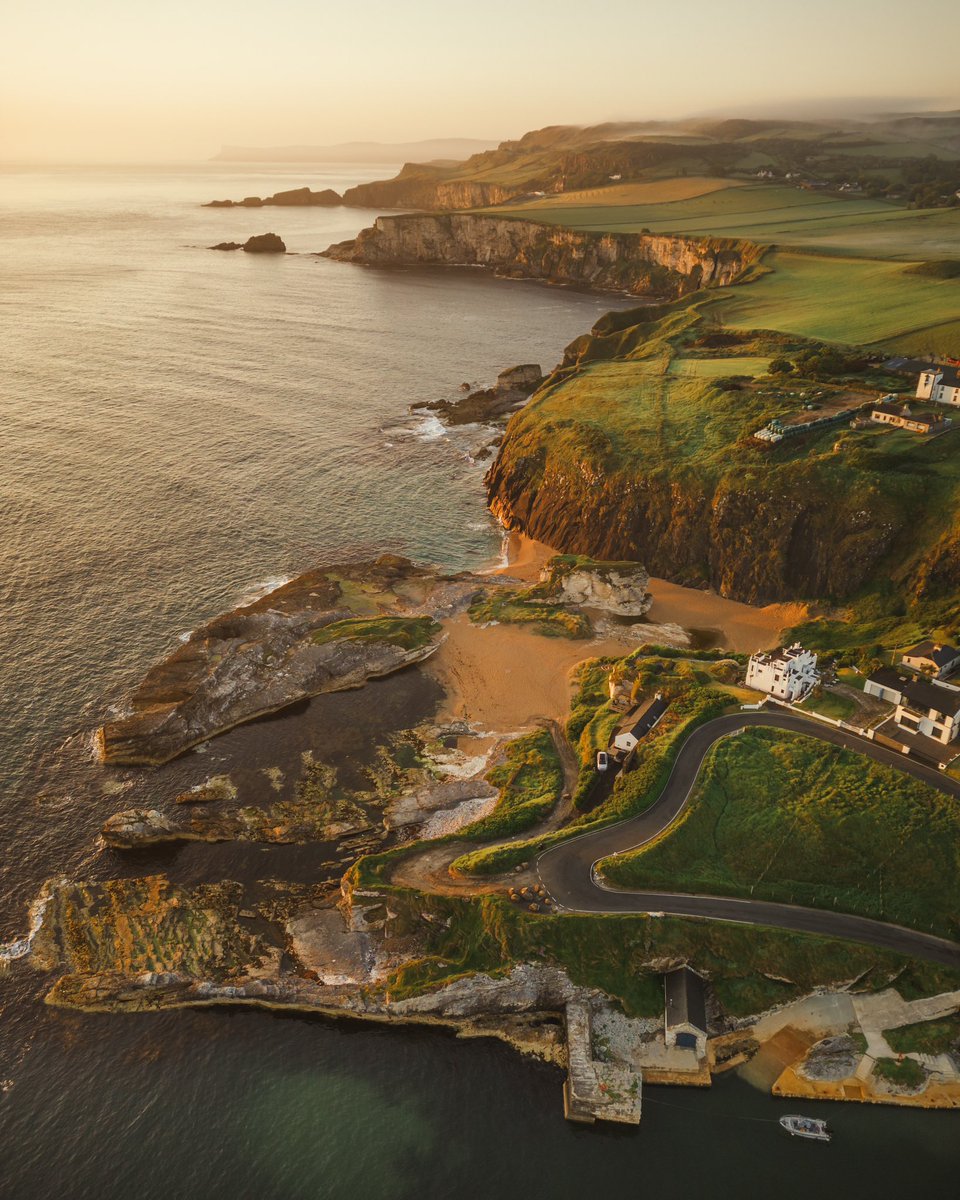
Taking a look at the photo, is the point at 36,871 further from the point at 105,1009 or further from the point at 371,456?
the point at 371,456

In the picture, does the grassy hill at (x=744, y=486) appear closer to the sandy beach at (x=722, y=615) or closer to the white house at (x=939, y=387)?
the sandy beach at (x=722, y=615)

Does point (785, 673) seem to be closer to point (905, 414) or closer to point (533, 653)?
point (533, 653)

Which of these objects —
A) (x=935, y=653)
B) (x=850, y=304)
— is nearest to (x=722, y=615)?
(x=935, y=653)

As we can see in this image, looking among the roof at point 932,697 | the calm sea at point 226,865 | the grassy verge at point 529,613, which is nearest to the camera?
the calm sea at point 226,865

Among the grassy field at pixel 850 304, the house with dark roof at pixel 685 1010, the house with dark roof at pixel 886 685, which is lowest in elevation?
the house with dark roof at pixel 685 1010

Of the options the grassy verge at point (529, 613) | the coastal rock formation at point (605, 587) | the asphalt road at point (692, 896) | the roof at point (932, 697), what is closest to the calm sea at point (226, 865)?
the asphalt road at point (692, 896)

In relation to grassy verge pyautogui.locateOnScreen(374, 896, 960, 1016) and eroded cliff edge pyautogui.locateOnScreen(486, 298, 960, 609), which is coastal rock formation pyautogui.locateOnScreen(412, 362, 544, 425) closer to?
eroded cliff edge pyautogui.locateOnScreen(486, 298, 960, 609)
